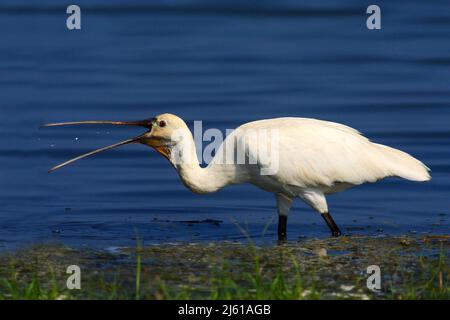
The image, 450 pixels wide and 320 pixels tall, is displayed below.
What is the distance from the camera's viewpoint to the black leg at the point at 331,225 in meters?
11.8

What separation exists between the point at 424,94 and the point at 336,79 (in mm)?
1504

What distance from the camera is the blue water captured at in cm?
1335

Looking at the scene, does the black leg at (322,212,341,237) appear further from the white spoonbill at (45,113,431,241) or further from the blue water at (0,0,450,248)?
the blue water at (0,0,450,248)

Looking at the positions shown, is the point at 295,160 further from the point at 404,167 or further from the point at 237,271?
the point at 237,271

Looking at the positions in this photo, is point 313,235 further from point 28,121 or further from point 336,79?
point 336,79

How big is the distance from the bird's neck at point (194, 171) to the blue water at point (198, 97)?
24.2 inches

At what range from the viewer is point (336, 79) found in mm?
20047

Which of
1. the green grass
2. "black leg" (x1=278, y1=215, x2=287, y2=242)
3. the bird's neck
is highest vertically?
the bird's neck

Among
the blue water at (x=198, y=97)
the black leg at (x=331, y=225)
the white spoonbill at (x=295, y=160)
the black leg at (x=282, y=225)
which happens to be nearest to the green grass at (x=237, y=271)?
the black leg at (x=331, y=225)

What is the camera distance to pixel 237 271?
388 inches

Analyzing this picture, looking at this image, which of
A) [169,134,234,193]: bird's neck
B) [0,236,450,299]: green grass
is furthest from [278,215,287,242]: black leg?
[169,134,234,193]: bird's neck

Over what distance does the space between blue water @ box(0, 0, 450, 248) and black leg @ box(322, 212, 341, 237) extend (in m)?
0.53

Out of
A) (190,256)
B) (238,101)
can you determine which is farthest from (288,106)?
(190,256)

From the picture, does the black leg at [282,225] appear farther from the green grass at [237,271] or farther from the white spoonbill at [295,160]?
the white spoonbill at [295,160]
